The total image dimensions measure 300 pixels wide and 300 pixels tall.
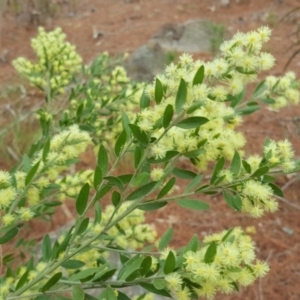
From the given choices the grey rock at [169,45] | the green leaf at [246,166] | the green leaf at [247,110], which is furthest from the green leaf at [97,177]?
the grey rock at [169,45]

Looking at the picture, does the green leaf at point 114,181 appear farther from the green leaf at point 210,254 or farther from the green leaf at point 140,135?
the green leaf at point 210,254

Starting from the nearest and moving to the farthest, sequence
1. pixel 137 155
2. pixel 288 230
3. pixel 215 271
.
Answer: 1. pixel 215 271
2. pixel 137 155
3. pixel 288 230

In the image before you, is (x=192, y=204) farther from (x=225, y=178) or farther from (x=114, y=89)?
(x=114, y=89)

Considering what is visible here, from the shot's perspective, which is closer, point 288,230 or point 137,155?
point 137,155

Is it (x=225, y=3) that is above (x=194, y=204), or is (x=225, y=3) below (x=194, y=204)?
below

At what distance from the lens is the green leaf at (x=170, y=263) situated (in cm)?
71

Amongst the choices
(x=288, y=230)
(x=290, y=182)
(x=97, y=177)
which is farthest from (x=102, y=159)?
(x=290, y=182)

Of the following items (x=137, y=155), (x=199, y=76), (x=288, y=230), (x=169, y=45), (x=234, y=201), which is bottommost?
(x=288, y=230)

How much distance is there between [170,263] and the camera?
2.34 ft

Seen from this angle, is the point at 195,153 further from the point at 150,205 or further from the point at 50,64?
the point at 50,64

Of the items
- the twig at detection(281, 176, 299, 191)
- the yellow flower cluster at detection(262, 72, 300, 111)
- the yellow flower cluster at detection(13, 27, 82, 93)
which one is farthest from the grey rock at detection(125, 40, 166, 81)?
the yellow flower cluster at detection(262, 72, 300, 111)

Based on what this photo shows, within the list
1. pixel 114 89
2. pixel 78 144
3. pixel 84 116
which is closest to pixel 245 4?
pixel 114 89

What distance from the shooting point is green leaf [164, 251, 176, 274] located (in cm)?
71

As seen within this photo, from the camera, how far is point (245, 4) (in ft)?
18.7
